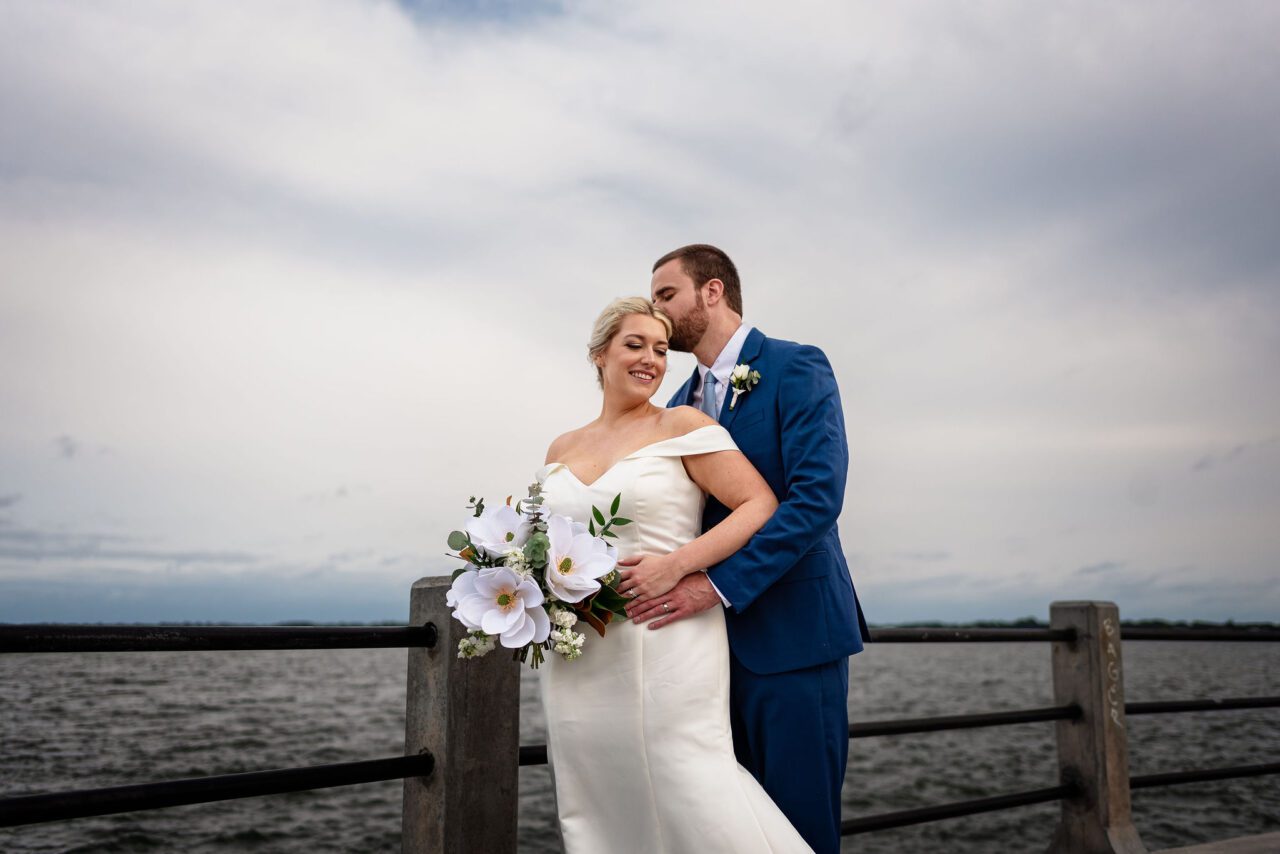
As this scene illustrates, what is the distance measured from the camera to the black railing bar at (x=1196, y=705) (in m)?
4.70

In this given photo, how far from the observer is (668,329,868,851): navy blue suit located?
2506 mm

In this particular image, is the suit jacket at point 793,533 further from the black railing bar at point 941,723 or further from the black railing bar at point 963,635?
the black railing bar at point 963,635

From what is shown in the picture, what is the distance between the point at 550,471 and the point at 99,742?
4094cm

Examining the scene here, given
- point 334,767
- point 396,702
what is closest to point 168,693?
point 396,702

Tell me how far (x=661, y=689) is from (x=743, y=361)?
1.06m

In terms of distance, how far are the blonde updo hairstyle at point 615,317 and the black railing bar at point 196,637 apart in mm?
980

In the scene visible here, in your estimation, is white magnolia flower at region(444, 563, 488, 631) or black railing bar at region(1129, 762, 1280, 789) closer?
white magnolia flower at region(444, 563, 488, 631)

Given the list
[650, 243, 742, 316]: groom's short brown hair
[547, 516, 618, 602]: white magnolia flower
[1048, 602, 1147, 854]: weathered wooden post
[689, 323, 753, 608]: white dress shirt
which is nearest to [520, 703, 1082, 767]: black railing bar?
[1048, 602, 1147, 854]: weathered wooden post

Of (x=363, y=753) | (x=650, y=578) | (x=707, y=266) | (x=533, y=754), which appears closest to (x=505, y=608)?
(x=650, y=578)

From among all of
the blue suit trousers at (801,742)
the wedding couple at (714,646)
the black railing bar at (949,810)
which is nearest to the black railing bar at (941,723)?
the black railing bar at (949,810)

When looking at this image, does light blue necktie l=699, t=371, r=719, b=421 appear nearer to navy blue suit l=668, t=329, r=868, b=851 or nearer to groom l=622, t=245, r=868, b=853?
groom l=622, t=245, r=868, b=853

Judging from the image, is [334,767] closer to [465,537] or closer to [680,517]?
[465,537]

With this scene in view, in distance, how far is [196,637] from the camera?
2354mm

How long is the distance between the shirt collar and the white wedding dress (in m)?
0.41
